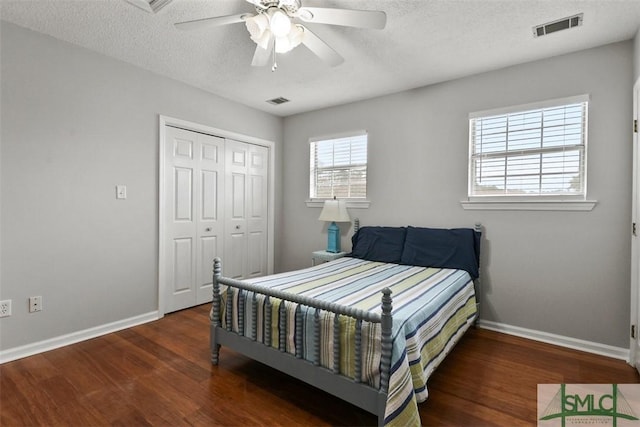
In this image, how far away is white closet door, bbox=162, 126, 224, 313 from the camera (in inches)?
134

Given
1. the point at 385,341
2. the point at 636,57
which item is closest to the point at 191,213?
the point at 385,341

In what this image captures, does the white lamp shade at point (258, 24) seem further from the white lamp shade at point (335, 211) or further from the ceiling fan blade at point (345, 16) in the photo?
the white lamp shade at point (335, 211)

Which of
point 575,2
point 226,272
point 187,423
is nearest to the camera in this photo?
point 187,423

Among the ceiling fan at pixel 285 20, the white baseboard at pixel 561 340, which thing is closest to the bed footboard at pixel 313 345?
the ceiling fan at pixel 285 20

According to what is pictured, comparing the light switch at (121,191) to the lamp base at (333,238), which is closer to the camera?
the light switch at (121,191)

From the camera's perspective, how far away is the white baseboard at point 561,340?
2504 millimetres

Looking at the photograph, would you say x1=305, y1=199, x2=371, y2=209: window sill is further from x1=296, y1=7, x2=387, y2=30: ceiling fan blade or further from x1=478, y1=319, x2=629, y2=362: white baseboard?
x1=296, y1=7, x2=387, y2=30: ceiling fan blade

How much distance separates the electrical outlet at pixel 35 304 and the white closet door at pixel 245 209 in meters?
1.77

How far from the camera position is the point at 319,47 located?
→ 82.5 inches

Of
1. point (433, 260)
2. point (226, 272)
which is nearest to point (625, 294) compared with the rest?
point (433, 260)

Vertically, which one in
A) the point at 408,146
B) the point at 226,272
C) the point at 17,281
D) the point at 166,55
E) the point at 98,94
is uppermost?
the point at 166,55

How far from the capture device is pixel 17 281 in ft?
7.91

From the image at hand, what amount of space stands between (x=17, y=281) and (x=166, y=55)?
7.00 ft

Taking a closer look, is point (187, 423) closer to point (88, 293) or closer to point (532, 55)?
point (88, 293)
